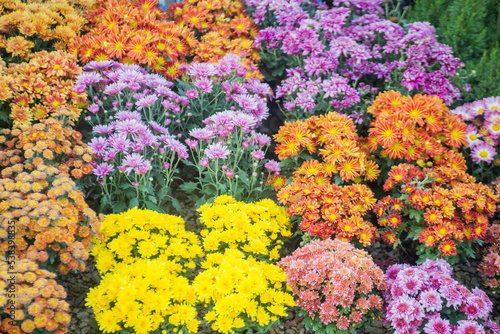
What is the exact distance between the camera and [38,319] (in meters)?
1.95

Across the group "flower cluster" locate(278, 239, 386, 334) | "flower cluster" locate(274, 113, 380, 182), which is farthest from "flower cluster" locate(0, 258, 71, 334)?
"flower cluster" locate(274, 113, 380, 182)

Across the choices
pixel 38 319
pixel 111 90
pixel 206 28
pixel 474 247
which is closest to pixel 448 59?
pixel 474 247

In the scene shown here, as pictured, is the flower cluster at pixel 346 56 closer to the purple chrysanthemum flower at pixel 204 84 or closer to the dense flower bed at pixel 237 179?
the dense flower bed at pixel 237 179

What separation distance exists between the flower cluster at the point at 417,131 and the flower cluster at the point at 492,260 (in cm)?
54

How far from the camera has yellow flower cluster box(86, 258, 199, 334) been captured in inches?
90.8

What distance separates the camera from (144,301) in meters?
2.36

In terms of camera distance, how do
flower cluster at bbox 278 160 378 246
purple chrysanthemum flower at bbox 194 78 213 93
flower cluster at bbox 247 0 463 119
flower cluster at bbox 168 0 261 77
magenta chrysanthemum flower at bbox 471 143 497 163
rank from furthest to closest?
flower cluster at bbox 168 0 261 77
flower cluster at bbox 247 0 463 119
purple chrysanthemum flower at bbox 194 78 213 93
magenta chrysanthemum flower at bbox 471 143 497 163
flower cluster at bbox 278 160 378 246

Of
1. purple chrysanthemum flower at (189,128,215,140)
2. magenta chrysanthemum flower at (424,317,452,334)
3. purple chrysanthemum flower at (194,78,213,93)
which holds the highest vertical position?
purple chrysanthemum flower at (194,78,213,93)

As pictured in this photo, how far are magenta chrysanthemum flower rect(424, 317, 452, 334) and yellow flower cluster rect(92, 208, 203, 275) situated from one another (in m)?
1.47

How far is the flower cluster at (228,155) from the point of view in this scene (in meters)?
3.26

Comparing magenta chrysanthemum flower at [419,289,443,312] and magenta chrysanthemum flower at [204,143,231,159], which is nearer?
magenta chrysanthemum flower at [419,289,443,312]

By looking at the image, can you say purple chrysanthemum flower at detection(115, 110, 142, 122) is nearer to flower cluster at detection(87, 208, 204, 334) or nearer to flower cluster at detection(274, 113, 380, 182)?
flower cluster at detection(87, 208, 204, 334)

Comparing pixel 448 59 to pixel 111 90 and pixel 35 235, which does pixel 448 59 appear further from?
pixel 35 235

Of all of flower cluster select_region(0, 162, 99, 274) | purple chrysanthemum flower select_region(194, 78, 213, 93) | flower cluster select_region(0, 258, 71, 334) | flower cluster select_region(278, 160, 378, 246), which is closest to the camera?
flower cluster select_region(0, 258, 71, 334)
